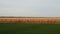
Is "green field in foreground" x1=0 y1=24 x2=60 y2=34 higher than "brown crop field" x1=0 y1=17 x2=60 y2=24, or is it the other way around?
"brown crop field" x1=0 y1=17 x2=60 y2=24

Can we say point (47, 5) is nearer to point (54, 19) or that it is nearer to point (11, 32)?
point (54, 19)

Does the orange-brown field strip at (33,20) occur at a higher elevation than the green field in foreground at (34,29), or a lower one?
higher

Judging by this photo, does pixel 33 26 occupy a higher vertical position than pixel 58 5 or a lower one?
lower

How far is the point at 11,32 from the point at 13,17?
90 millimetres

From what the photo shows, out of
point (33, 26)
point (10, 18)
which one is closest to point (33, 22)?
point (33, 26)

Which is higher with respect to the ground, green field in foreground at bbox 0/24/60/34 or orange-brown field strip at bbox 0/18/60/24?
orange-brown field strip at bbox 0/18/60/24

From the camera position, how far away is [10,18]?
0.58 metres

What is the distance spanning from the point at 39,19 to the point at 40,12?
0.07 meters

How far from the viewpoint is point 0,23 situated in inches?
23.3

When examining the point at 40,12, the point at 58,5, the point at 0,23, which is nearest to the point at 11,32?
the point at 0,23

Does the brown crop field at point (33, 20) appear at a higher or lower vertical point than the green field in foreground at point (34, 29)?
higher

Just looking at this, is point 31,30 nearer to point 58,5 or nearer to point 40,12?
point 40,12

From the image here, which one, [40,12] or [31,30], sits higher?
[40,12]

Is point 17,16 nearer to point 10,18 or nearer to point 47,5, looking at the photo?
point 10,18
